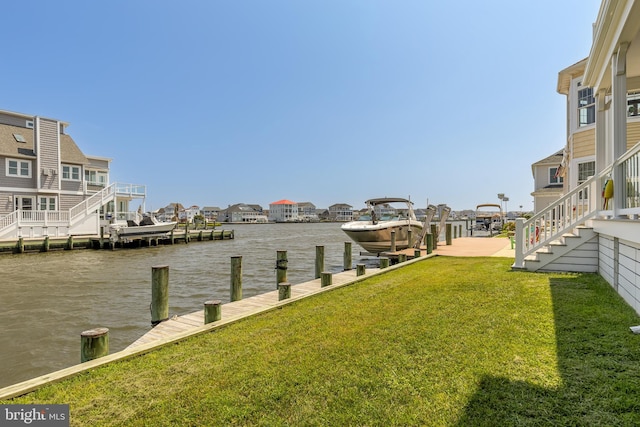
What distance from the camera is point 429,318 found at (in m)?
4.89

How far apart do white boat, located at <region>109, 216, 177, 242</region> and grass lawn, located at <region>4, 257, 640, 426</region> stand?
78.1 feet

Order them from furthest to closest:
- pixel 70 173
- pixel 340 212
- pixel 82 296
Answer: pixel 340 212 → pixel 70 173 → pixel 82 296

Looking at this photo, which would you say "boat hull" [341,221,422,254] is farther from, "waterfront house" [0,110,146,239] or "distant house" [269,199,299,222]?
"distant house" [269,199,299,222]

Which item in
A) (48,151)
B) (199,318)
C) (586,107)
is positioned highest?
(48,151)

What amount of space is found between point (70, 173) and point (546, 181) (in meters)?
37.3

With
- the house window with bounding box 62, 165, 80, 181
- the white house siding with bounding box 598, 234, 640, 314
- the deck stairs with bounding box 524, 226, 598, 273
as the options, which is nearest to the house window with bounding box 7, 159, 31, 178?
the house window with bounding box 62, 165, 80, 181

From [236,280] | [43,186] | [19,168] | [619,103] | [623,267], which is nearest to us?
[623,267]

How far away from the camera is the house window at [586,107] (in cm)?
1180

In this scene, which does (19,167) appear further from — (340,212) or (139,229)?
(340,212)

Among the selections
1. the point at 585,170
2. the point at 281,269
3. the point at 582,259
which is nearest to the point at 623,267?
the point at 582,259

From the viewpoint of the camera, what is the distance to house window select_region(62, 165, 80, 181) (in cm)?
2795

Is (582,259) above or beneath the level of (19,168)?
beneath

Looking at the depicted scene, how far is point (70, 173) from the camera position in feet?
93.0

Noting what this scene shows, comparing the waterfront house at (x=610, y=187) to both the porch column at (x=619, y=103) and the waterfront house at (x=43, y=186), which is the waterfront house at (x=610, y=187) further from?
the waterfront house at (x=43, y=186)
